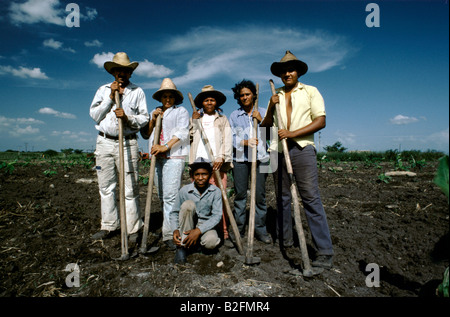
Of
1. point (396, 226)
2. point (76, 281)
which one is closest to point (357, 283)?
point (396, 226)

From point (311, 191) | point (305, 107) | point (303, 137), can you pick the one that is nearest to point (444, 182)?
point (311, 191)

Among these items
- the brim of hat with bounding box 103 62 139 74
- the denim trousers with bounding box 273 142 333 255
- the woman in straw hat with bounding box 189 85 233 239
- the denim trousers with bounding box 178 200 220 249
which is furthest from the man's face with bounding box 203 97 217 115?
the denim trousers with bounding box 178 200 220 249

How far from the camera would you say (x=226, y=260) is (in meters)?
2.81

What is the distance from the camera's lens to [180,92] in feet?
11.3

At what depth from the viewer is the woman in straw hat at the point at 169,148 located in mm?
3199

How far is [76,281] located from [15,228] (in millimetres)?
2254

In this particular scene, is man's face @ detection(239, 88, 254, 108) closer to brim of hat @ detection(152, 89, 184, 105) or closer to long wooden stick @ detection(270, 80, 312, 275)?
long wooden stick @ detection(270, 80, 312, 275)

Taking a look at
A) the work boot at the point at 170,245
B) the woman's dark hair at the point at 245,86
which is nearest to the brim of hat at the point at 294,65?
the woman's dark hair at the point at 245,86

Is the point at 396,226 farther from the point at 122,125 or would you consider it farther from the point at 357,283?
the point at 122,125

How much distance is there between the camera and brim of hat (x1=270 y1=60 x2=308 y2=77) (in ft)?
9.25

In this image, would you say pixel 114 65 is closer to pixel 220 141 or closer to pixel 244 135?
pixel 220 141

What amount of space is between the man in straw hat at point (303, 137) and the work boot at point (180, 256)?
139cm

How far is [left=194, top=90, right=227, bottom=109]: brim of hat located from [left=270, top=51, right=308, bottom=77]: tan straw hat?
2.80 ft
